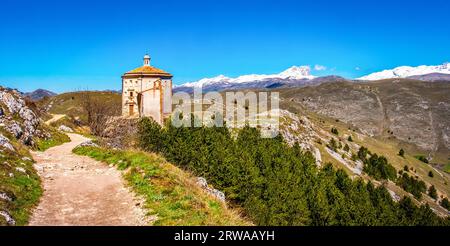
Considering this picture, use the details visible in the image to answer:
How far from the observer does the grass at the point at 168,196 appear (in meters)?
17.3

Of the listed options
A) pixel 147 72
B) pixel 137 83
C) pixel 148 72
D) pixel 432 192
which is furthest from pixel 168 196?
pixel 432 192

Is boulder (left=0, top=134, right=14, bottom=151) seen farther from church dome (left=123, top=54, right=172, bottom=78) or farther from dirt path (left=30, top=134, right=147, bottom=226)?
church dome (left=123, top=54, right=172, bottom=78)

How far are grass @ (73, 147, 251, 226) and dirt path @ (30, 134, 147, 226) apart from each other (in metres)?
0.69

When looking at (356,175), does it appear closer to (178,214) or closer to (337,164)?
(337,164)

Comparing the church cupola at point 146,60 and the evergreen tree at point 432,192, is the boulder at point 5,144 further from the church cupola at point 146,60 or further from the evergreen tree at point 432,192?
the evergreen tree at point 432,192

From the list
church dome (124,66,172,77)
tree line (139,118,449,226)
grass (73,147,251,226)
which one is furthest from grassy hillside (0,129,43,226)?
church dome (124,66,172,77)

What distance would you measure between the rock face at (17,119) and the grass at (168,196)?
41.7 feet

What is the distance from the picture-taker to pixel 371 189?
98.4 m

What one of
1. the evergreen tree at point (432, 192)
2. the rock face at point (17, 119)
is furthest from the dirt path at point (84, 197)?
the evergreen tree at point (432, 192)

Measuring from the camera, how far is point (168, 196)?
20.0 m

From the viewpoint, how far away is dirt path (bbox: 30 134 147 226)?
1714cm

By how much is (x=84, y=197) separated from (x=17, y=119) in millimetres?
24410

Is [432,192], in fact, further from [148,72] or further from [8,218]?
[8,218]
